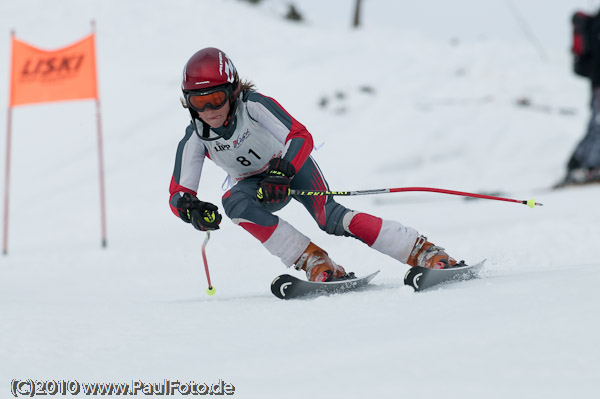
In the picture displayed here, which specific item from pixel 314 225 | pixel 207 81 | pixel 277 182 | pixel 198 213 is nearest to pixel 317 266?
pixel 277 182

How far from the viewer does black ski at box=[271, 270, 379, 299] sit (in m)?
3.52

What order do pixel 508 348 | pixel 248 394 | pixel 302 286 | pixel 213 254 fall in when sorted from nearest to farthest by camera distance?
pixel 248 394
pixel 508 348
pixel 302 286
pixel 213 254

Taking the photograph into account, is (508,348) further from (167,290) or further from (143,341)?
(167,290)

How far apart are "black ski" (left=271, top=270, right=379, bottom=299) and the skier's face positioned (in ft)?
2.95

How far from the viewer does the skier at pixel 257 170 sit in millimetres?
3588

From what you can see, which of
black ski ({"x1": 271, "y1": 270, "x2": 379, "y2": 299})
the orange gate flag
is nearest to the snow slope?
black ski ({"x1": 271, "y1": 270, "x2": 379, "y2": 299})

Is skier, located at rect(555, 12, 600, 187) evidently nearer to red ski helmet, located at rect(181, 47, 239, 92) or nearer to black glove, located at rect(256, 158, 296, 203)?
black glove, located at rect(256, 158, 296, 203)

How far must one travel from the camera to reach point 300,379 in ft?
6.78

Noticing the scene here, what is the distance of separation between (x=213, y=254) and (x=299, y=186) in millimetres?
3364

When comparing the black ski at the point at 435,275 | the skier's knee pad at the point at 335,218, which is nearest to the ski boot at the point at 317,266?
the skier's knee pad at the point at 335,218

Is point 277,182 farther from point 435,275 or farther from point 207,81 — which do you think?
point 435,275

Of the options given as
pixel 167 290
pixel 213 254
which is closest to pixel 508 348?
pixel 167 290

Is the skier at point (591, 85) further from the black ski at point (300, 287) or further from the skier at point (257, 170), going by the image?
the black ski at point (300, 287)

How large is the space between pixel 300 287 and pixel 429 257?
0.71m
